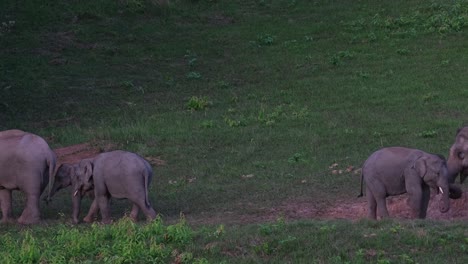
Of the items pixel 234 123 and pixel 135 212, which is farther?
pixel 234 123

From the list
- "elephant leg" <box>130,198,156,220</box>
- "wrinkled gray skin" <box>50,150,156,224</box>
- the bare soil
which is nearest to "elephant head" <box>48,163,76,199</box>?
"wrinkled gray skin" <box>50,150,156,224</box>

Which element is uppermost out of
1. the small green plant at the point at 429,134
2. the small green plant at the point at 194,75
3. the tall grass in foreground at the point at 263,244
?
the tall grass in foreground at the point at 263,244

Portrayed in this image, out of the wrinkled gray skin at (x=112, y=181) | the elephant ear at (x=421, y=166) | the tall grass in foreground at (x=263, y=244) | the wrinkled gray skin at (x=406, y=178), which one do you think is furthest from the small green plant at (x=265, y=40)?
the tall grass in foreground at (x=263, y=244)

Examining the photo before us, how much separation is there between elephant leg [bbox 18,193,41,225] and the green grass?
429mm

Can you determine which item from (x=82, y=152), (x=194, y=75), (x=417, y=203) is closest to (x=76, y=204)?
(x=82, y=152)

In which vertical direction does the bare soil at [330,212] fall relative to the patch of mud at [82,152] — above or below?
above

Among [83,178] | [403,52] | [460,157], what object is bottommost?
[403,52]

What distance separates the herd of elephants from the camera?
13195 millimetres

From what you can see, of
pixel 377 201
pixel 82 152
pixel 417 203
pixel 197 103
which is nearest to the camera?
pixel 417 203

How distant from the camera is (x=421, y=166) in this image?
1308 cm

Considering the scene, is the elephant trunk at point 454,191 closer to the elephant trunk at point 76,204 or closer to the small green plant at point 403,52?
the elephant trunk at point 76,204

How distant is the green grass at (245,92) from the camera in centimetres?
1566

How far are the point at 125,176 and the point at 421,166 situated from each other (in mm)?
3779

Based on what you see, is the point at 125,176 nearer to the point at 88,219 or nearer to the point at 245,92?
the point at 88,219
